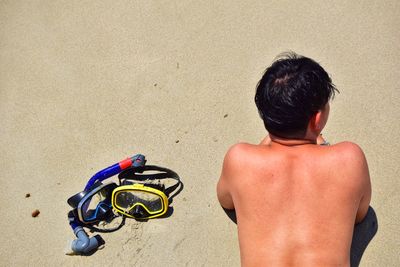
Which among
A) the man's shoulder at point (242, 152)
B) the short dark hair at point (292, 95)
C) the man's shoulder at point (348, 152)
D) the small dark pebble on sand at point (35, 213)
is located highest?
the short dark hair at point (292, 95)

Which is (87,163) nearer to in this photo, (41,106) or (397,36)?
(41,106)

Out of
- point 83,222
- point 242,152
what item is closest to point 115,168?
point 83,222

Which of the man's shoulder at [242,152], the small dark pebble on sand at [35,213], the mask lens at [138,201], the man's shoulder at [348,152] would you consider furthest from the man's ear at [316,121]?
the small dark pebble on sand at [35,213]

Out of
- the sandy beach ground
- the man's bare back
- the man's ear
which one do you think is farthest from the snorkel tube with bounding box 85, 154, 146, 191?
the man's ear

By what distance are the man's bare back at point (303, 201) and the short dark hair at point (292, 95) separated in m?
0.09

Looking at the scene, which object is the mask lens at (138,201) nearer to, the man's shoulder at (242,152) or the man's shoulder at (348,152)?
the man's shoulder at (242,152)

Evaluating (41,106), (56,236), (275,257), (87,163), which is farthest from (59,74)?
(275,257)

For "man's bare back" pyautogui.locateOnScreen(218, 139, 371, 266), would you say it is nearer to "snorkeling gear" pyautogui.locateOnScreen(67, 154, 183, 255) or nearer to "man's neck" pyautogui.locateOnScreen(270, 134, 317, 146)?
"man's neck" pyautogui.locateOnScreen(270, 134, 317, 146)

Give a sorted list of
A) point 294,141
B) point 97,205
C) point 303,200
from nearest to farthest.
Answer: point 303,200, point 294,141, point 97,205

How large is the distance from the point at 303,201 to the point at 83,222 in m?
1.26

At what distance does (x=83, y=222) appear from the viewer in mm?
2309

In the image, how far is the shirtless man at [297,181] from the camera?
61.9 inches

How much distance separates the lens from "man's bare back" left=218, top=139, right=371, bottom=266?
1.57 m

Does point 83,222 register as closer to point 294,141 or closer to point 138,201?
point 138,201
